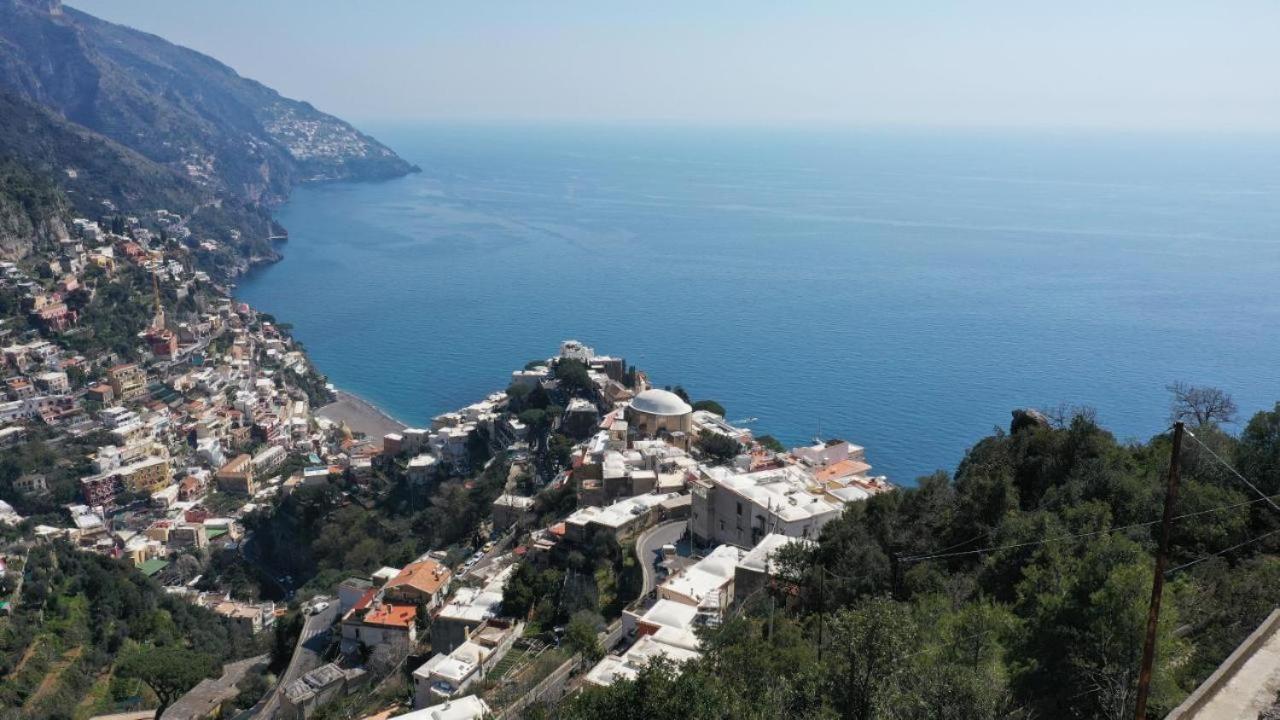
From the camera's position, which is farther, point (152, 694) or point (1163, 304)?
point (1163, 304)

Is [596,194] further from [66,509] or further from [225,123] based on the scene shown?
[66,509]

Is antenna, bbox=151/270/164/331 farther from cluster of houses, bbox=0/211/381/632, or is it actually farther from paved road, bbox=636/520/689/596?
paved road, bbox=636/520/689/596

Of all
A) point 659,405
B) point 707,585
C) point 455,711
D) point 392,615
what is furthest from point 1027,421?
point 392,615

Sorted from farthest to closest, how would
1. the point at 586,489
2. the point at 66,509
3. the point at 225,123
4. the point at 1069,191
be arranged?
the point at 225,123, the point at 1069,191, the point at 66,509, the point at 586,489

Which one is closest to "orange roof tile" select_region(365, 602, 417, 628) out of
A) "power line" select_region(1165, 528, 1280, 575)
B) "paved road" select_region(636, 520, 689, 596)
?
"paved road" select_region(636, 520, 689, 596)

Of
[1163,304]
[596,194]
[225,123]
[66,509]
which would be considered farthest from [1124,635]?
[225,123]

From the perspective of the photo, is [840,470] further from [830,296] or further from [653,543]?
[830,296]

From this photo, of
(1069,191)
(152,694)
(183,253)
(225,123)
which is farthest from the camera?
(225,123)

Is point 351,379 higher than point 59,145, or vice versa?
point 59,145
